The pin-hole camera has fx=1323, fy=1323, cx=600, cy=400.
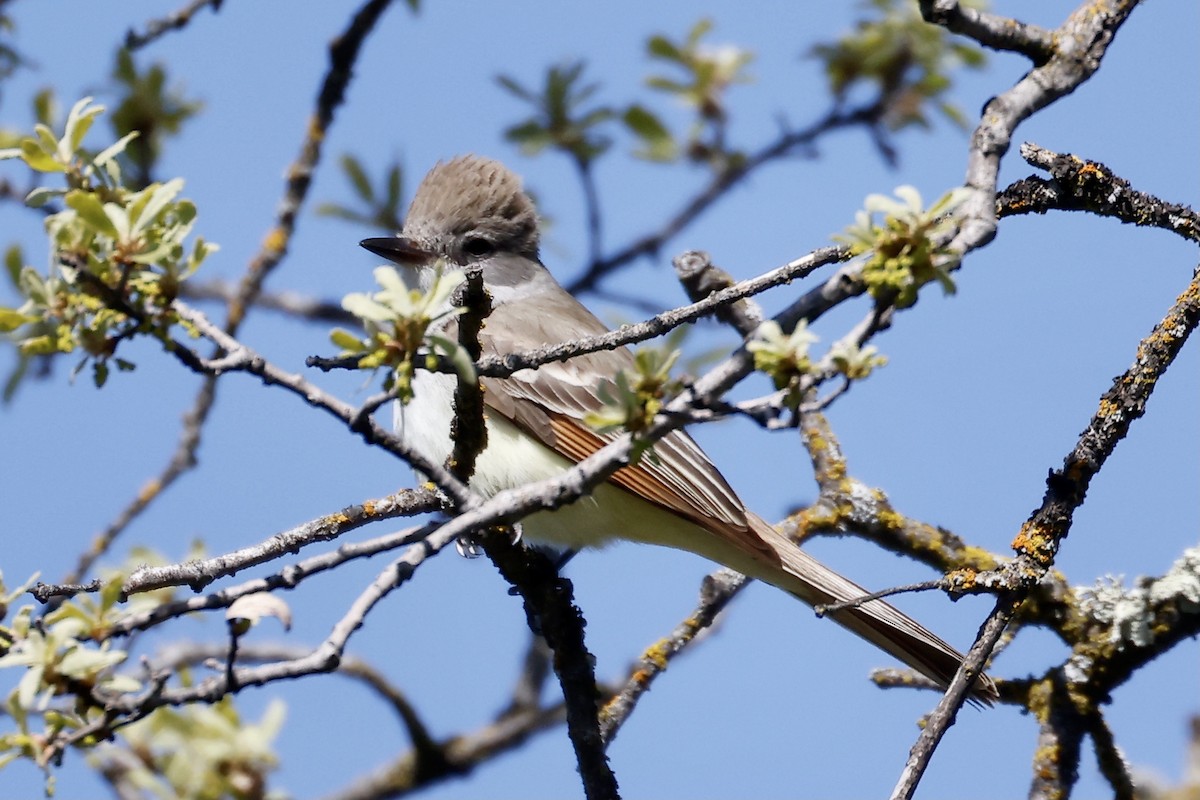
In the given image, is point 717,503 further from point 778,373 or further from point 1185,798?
point 778,373

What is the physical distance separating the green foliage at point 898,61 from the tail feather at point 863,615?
102 inches

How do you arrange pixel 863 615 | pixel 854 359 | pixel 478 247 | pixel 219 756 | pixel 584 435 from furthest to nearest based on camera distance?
pixel 478 247 < pixel 584 435 < pixel 863 615 < pixel 219 756 < pixel 854 359

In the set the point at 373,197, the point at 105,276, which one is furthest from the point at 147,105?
the point at 105,276

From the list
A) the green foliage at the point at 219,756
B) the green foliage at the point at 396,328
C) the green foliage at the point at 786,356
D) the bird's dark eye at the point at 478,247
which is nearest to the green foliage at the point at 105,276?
the green foliage at the point at 396,328

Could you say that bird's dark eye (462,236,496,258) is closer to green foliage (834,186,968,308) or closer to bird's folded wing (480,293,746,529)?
bird's folded wing (480,293,746,529)

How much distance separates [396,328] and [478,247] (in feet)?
12.2

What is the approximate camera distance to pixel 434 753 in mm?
6164

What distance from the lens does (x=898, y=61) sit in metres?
6.29

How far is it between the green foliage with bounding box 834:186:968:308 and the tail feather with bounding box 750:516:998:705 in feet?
7.53

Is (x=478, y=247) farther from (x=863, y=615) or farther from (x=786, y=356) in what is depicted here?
(x=786, y=356)

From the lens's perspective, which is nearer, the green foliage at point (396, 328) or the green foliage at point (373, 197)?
the green foliage at point (396, 328)

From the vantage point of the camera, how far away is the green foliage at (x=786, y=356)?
1.99 m

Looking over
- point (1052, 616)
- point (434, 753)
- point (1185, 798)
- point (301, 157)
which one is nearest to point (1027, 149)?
point (1052, 616)

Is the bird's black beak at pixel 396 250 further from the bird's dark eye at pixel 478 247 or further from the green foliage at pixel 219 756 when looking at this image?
the green foliage at pixel 219 756
